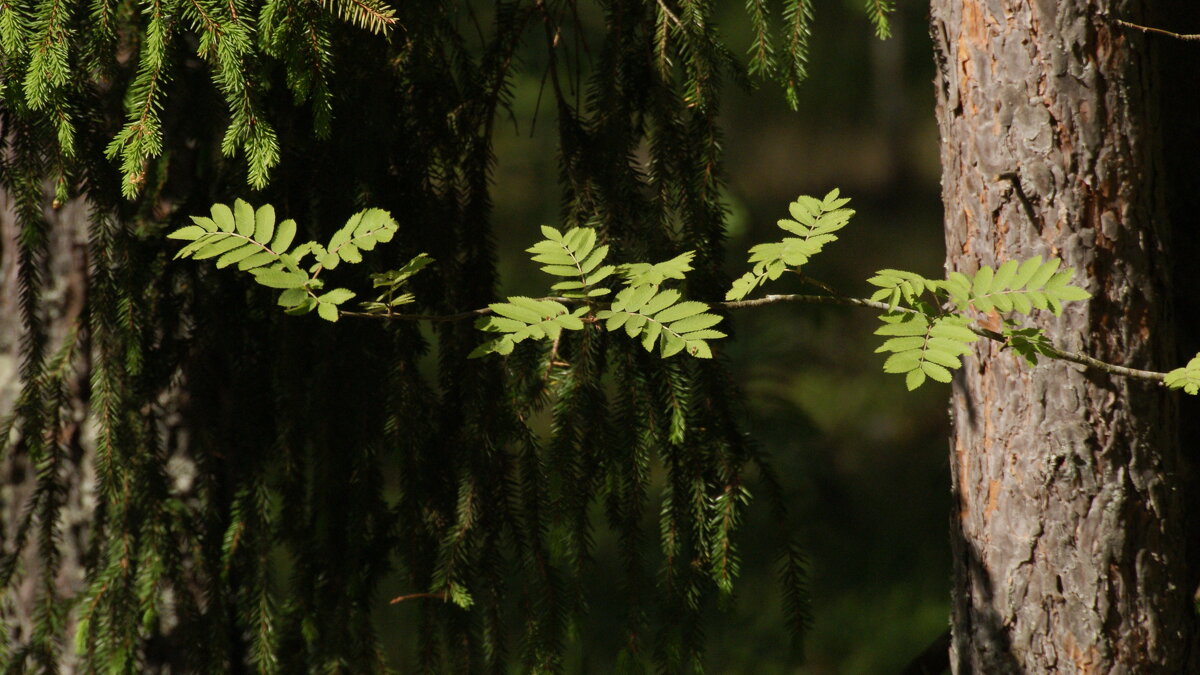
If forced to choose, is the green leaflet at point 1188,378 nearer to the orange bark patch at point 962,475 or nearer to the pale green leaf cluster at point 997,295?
the pale green leaf cluster at point 997,295

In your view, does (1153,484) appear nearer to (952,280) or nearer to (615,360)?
(952,280)

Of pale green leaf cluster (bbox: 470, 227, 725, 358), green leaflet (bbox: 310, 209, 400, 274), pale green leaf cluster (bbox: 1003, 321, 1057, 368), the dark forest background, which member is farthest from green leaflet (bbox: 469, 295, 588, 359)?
the dark forest background

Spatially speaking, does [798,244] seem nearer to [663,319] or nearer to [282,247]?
[663,319]

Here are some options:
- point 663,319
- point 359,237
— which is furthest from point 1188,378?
point 359,237

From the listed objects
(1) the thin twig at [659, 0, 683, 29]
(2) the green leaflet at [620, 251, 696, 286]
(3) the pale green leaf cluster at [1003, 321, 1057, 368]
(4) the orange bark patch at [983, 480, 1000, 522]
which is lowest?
(4) the orange bark patch at [983, 480, 1000, 522]

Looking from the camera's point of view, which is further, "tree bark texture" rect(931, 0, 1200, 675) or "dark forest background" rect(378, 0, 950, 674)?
"dark forest background" rect(378, 0, 950, 674)

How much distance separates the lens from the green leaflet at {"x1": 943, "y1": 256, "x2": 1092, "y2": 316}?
115cm

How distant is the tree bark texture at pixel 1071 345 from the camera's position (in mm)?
1413

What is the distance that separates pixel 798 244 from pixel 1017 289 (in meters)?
0.28

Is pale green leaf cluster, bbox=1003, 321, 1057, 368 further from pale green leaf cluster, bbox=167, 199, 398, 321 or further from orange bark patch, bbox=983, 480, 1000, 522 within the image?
pale green leaf cluster, bbox=167, 199, 398, 321

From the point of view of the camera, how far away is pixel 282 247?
4.23 feet

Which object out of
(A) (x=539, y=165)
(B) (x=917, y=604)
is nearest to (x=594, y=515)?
(B) (x=917, y=604)

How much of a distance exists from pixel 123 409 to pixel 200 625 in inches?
18.1

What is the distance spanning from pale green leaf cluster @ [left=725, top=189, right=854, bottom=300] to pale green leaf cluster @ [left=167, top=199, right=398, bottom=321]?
0.49 metres
